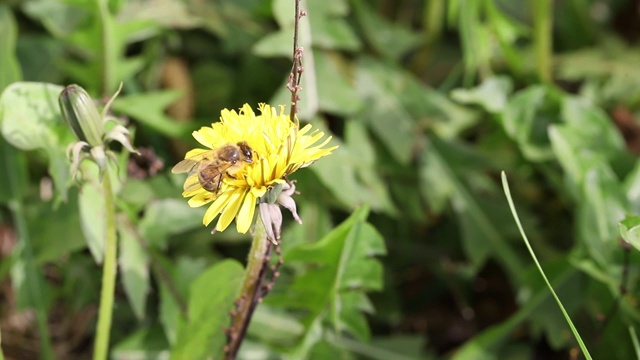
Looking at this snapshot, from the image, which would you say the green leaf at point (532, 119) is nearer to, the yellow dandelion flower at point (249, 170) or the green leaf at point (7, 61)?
the yellow dandelion flower at point (249, 170)

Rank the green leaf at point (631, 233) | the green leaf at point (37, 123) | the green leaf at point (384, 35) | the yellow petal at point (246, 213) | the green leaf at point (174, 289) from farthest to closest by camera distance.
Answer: the green leaf at point (384, 35)
the green leaf at point (174, 289)
the green leaf at point (37, 123)
the green leaf at point (631, 233)
the yellow petal at point (246, 213)

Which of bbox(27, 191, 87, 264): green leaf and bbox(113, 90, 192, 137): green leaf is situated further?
bbox(113, 90, 192, 137): green leaf

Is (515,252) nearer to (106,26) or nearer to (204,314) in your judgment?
(204,314)

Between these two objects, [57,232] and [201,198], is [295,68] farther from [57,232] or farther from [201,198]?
[57,232]

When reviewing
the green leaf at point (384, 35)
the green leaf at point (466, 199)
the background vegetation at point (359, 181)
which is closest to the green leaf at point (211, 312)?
the background vegetation at point (359, 181)

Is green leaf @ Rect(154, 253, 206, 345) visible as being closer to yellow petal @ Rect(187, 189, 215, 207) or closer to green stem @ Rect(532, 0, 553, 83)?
yellow petal @ Rect(187, 189, 215, 207)

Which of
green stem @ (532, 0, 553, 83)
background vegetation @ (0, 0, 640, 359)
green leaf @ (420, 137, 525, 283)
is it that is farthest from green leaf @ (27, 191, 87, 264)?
green stem @ (532, 0, 553, 83)
